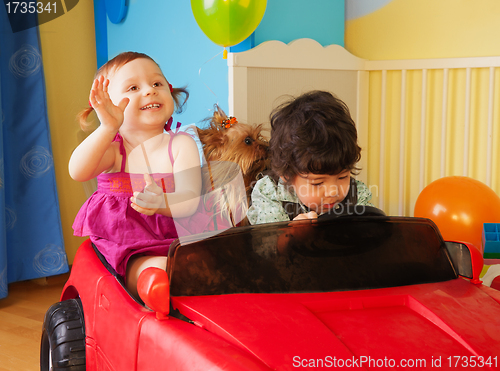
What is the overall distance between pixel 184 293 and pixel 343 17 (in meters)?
1.50

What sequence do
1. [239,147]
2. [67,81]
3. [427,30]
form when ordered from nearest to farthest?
[239,147] → [427,30] → [67,81]

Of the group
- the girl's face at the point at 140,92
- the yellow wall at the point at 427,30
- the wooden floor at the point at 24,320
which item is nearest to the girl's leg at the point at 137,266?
the girl's face at the point at 140,92

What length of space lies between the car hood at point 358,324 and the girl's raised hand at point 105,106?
42 centimetres

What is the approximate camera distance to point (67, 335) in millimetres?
819

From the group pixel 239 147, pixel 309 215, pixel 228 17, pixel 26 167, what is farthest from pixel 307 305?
pixel 26 167

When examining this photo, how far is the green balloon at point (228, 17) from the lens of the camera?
1166 mm

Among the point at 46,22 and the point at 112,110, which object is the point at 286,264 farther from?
the point at 46,22

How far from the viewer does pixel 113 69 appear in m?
0.97

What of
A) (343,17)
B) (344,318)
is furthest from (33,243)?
(344,318)

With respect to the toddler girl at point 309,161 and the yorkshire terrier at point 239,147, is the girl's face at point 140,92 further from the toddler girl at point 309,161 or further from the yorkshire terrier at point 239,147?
the toddler girl at point 309,161

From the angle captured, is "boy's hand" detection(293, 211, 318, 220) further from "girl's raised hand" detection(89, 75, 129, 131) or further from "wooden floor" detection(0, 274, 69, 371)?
"wooden floor" detection(0, 274, 69, 371)

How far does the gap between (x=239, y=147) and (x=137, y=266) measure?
0.36 m

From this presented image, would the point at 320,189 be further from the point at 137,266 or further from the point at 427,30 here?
the point at 427,30

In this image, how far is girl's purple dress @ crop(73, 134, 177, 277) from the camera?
857 millimetres
